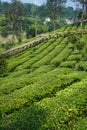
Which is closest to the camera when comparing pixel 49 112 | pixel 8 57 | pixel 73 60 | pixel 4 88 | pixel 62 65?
pixel 49 112

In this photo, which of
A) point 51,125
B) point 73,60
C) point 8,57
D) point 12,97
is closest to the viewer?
point 51,125

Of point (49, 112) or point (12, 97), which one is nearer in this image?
point (49, 112)

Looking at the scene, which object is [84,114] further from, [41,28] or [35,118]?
[41,28]

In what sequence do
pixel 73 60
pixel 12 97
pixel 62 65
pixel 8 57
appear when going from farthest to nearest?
pixel 8 57 → pixel 73 60 → pixel 62 65 → pixel 12 97

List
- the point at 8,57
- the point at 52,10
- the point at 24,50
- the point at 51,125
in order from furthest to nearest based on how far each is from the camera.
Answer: the point at 52,10 < the point at 24,50 < the point at 8,57 < the point at 51,125

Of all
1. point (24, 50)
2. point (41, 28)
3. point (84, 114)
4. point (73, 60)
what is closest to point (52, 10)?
point (41, 28)

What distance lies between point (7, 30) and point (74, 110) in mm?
131895

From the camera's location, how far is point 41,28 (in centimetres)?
16050

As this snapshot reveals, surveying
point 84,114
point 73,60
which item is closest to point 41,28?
point 73,60

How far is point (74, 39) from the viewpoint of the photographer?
76812mm

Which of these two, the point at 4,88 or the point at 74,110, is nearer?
the point at 74,110

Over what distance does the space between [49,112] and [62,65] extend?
88.8 ft

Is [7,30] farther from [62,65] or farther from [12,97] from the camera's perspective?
[12,97]

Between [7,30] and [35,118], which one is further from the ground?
[35,118]
